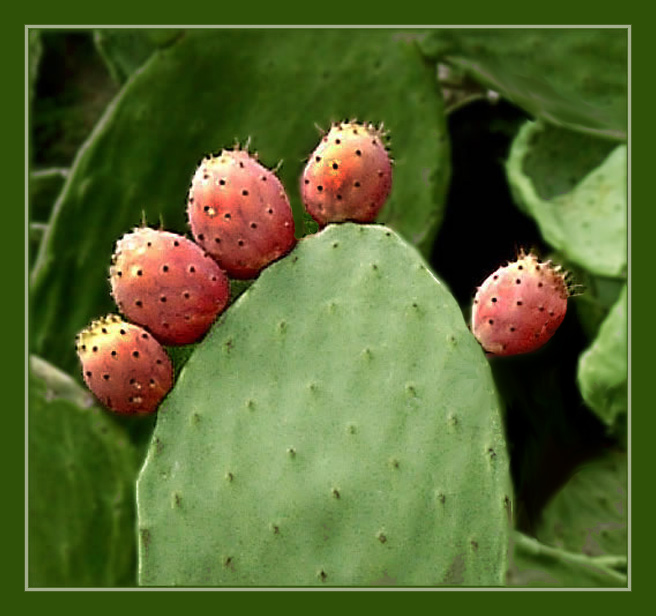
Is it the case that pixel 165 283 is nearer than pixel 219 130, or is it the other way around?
pixel 165 283

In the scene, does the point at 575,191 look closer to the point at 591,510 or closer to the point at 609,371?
the point at 609,371

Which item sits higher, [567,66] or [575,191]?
[567,66]

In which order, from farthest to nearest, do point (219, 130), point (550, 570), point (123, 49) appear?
point (123, 49)
point (219, 130)
point (550, 570)

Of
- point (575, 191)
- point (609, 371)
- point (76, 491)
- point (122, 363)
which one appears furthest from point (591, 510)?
point (122, 363)

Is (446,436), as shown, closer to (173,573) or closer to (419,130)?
(173,573)

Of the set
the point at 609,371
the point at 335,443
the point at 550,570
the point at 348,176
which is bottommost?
the point at 550,570

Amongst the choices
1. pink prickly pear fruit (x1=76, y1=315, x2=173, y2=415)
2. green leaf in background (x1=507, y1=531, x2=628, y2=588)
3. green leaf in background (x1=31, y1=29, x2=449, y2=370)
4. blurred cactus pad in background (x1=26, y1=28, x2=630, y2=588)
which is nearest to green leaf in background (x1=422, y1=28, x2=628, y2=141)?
blurred cactus pad in background (x1=26, y1=28, x2=630, y2=588)

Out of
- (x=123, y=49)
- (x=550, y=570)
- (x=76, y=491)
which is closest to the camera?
(x=550, y=570)

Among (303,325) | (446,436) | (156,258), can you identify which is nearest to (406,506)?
(446,436)
